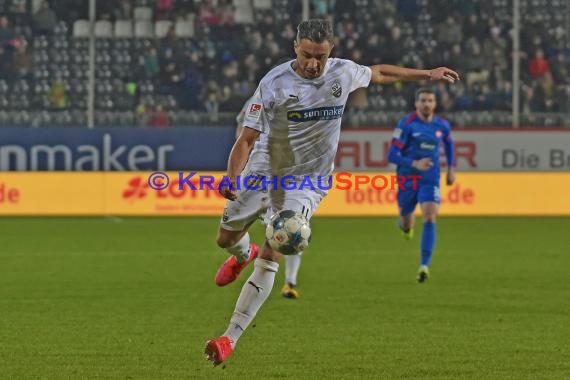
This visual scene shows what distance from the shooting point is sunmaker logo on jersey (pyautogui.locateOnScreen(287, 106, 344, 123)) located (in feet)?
23.9

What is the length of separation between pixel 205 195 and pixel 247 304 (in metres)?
15.8

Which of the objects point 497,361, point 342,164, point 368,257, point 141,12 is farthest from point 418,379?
point 141,12

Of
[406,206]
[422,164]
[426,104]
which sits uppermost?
[426,104]

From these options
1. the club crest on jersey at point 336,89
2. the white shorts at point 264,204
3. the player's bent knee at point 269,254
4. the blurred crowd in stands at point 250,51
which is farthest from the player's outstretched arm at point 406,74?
the blurred crowd in stands at point 250,51

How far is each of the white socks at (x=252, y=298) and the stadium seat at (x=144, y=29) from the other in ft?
59.4

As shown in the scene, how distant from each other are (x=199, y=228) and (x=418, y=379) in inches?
561

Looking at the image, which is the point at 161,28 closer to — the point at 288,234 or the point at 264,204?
the point at 264,204

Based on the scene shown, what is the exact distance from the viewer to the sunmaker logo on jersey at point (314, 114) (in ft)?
23.9

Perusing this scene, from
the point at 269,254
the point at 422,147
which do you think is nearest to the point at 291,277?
the point at 422,147

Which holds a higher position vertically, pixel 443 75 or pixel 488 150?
pixel 443 75

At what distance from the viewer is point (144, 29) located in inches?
990

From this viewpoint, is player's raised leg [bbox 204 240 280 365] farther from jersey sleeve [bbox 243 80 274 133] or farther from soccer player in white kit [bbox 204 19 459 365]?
jersey sleeve [bbox 243 80 274 133]

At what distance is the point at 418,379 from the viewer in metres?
6.86

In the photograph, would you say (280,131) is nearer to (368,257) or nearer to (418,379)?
(418,379)
